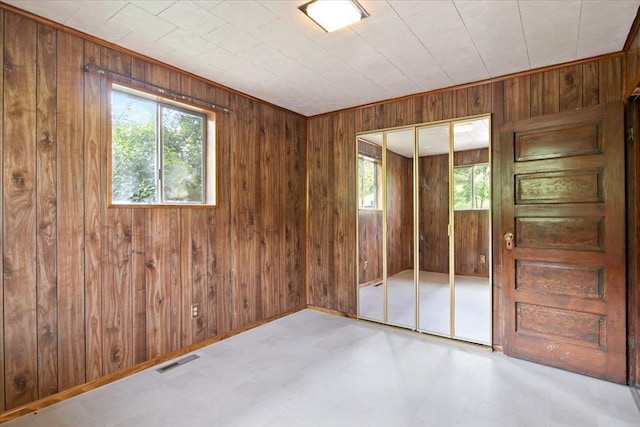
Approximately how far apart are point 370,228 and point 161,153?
8.06 feet

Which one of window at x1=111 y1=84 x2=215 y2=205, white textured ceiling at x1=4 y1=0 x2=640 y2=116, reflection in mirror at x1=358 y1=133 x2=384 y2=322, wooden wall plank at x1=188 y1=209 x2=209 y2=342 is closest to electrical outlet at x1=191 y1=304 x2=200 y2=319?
wooden wall plank at x1=188 y1=209 x2=209 y2=342

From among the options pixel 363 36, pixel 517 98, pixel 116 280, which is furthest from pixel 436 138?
pixel 116 280

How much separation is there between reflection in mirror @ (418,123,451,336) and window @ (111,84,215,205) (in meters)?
2.31

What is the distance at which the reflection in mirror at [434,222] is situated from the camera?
133 inches

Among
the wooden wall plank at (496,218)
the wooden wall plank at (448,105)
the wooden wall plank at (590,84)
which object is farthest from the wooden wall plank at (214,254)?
the wooden wall plank at (590,84)

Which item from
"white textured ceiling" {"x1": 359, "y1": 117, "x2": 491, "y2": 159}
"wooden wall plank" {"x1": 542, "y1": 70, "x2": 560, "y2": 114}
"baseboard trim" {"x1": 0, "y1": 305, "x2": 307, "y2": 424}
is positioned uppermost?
"wooden wall plank" {"x1": 542, "y1": 70, "x2": 560, "y2": 114}

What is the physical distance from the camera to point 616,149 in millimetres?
2459

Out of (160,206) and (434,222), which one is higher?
(160,206)

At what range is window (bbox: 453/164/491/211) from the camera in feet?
10.4

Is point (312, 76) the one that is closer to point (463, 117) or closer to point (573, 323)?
point (463, 117)

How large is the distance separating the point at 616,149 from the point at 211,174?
3.56m

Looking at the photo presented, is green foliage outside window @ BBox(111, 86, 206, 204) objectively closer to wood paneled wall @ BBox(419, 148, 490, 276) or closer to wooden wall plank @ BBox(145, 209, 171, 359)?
wooden wall plank @ BBox(145, 209, 171, 359)

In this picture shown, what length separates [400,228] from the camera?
375cm

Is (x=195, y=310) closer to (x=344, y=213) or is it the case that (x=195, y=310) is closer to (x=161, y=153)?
(x=161, y=153)
